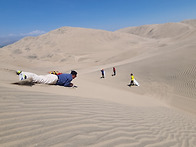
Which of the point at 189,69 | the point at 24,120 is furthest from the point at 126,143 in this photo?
the point at 189,69

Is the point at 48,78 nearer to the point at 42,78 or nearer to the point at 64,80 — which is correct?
the point at 42,78

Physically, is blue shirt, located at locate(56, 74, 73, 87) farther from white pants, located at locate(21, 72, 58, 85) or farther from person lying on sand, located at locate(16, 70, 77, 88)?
white pants, located at locate(21, 72, 58, 85)

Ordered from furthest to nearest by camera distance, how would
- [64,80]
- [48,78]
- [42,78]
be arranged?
[64,80]
[48,78]
[42,78]

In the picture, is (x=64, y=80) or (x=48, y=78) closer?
(x=48, y=78)

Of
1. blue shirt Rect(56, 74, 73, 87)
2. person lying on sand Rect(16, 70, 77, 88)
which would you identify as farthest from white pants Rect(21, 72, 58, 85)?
blue shirt Rect(56, 74, 73, 87)

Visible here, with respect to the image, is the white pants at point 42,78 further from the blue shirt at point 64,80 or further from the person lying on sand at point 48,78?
the blue shirt at point 64,80

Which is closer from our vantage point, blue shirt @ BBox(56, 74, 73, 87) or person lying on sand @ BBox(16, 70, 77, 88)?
person lying on sand @ BBox(16, 70, 77, 88)

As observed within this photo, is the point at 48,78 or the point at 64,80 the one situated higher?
the point at 48,78

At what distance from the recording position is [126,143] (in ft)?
7.14

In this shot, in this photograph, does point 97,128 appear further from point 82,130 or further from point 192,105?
point 192,105

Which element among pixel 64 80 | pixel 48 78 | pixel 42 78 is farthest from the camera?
pixel 64 80

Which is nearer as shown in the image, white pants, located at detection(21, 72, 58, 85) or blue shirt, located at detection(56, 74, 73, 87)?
white pants, located at detection(21, 72, 58, 85)

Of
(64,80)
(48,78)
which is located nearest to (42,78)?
(48,78)

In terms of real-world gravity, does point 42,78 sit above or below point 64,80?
above
